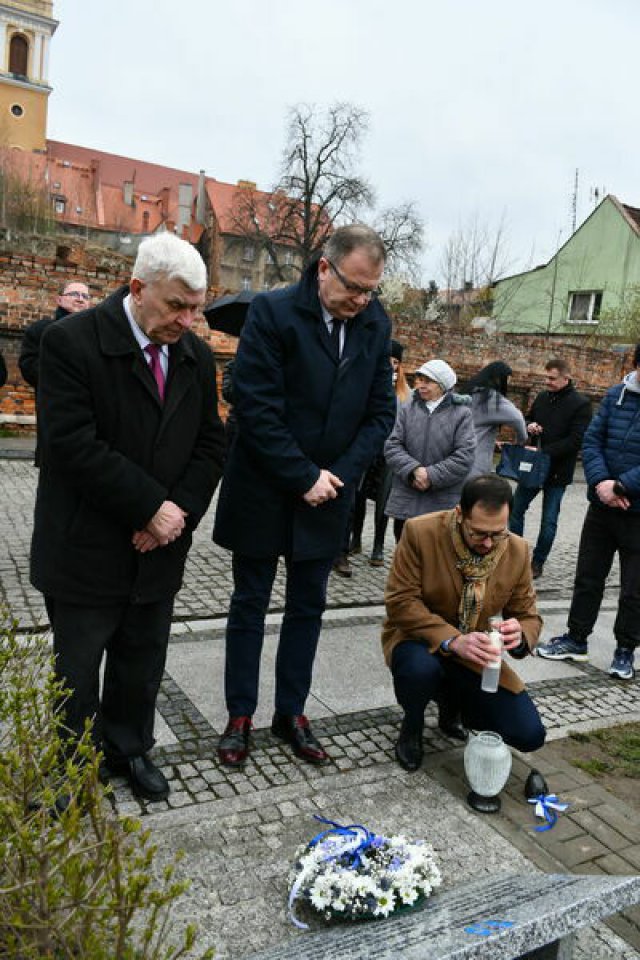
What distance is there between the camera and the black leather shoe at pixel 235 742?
3.33m

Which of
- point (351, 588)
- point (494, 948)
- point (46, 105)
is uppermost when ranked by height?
point (46, 105)

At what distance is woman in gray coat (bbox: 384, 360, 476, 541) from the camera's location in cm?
550

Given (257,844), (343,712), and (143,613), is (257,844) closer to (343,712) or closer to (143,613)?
(143,613)

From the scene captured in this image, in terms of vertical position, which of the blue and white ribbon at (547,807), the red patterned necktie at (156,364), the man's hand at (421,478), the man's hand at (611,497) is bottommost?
the blue and white ribbon at (547,807)

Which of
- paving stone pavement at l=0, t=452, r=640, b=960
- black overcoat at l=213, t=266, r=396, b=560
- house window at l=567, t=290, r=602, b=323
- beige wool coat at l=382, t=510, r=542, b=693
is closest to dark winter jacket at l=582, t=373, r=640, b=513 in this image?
paving stone pavement at l=0, t=452, r=640, b=960

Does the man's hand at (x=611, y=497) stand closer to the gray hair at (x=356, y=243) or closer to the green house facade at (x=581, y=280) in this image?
the gray hair at (x=356, y=243)

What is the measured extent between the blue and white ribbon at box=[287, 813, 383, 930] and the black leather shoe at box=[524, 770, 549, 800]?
3.26 ft

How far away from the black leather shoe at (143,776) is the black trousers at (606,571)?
10.6 ft

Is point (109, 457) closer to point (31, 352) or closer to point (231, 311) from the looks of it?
point (231, 311)

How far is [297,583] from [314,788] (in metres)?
0.86

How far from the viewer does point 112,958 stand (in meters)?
1.53

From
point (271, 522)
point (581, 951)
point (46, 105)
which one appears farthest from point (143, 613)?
point (46, 105)

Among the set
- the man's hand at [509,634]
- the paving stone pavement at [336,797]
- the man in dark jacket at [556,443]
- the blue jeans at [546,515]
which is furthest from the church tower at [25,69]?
the man's hand at [509,634]

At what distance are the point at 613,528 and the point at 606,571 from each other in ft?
1.02
